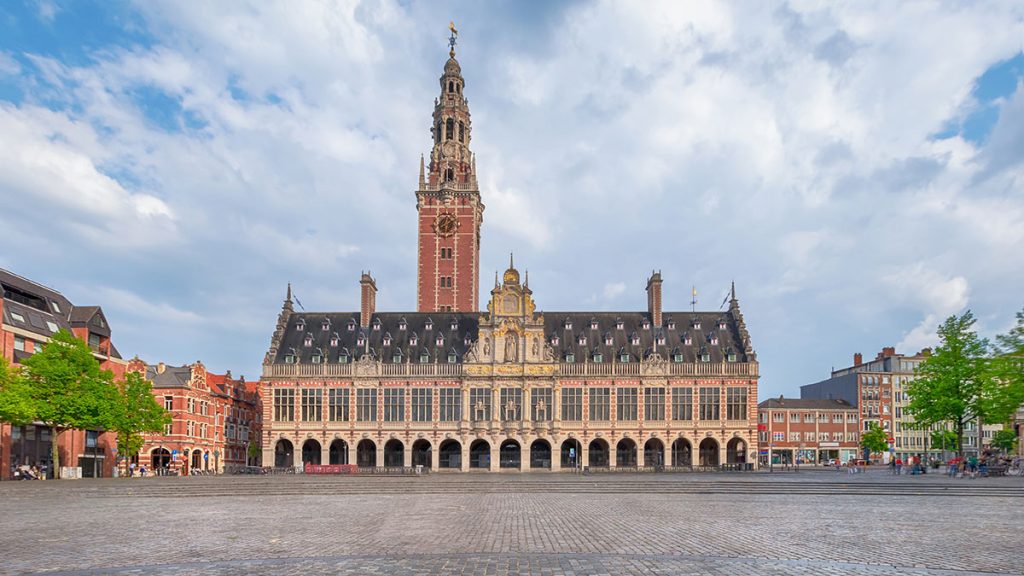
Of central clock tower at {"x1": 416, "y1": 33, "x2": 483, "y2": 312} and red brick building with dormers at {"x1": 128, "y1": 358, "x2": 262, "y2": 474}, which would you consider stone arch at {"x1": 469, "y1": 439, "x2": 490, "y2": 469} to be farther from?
red brick building with dormers at {"x1": 128, "y1": 358, "x2": 262, "y2": 474}

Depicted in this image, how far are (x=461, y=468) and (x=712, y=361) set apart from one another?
27248mm

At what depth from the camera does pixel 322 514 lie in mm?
29656

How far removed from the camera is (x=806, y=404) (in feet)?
392

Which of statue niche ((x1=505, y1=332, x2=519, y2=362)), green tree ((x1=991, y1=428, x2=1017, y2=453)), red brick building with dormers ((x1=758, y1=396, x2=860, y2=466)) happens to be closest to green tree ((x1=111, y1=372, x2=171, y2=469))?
statue niche ((x1=505, y1=332, x2=519, y2=362))

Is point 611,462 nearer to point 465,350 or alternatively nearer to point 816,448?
point 465,350

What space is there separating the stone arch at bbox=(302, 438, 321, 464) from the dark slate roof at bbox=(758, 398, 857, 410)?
62.5 meters

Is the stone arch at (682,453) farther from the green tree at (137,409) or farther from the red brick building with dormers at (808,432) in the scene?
the green tree at (137,409)

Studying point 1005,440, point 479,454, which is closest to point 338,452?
point 479,454

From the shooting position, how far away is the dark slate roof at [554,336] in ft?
289

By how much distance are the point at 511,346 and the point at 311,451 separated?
23058 millimetres

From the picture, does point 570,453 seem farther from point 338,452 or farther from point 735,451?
point 338,452

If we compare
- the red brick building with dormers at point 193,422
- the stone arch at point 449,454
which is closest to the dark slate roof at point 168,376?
the red brick building with dormers at point 193,422

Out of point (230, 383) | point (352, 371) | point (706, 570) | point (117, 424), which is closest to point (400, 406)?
point (352, 371)

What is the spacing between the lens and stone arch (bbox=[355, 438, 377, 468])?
3425 inches
